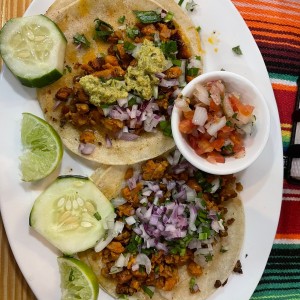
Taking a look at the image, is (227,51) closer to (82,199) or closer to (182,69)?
(182,69)

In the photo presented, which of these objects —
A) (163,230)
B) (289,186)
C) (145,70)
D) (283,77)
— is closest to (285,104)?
(283,77)

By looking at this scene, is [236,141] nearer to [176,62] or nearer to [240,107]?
[240,107]

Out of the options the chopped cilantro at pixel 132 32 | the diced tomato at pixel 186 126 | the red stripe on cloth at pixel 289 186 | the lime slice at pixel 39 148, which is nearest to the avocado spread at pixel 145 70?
the chopped cilantro at pixel 132 32

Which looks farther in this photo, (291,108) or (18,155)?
(291,108)

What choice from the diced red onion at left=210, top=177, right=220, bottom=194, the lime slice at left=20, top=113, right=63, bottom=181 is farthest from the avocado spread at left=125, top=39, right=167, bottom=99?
the diced red onion at left=210, top=177, right=220, bottom=194

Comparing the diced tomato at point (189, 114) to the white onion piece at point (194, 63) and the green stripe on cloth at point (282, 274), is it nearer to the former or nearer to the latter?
the white onion piece at point (194, 63)

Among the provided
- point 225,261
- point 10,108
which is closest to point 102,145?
point 10,108

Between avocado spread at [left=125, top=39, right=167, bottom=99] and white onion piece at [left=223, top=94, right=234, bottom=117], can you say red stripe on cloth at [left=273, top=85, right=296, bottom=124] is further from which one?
avocado spread at [left=125, top=39, right=167, bottom=99]
